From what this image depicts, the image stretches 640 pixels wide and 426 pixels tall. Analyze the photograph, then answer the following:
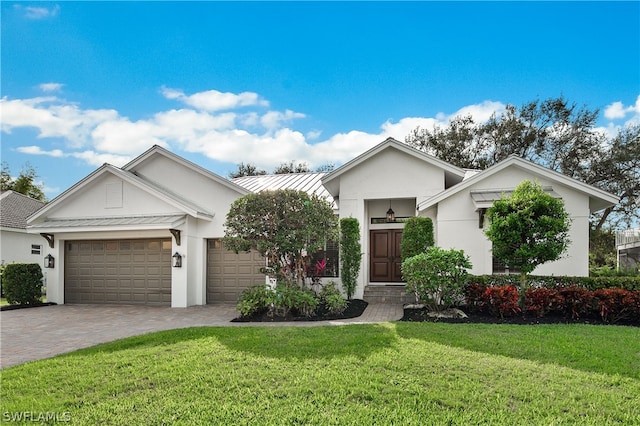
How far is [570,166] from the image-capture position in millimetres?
23938

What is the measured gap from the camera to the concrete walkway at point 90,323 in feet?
24.1

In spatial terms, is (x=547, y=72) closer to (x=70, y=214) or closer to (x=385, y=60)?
(x=385, y=60)

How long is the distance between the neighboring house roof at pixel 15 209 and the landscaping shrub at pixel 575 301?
76.8 ft

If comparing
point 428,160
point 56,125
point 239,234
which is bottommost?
point 239,234

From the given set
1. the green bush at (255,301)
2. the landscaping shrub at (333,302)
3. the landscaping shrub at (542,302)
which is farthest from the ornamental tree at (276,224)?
the landscaping shrub at (542,302)

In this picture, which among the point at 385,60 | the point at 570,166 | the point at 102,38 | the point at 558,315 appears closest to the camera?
the point at 558,315

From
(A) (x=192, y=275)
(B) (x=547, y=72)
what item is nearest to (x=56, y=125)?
(A) (x=192, y=275)

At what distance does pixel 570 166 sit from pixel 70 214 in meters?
26.8

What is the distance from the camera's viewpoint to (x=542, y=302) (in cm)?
912

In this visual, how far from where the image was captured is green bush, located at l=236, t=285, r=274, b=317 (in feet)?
32.3

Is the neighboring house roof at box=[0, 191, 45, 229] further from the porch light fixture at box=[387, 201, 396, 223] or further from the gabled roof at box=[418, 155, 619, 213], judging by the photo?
the gabled roof at box=[418, 155, 619, 213]

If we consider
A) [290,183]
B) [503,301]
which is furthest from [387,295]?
[290,183]

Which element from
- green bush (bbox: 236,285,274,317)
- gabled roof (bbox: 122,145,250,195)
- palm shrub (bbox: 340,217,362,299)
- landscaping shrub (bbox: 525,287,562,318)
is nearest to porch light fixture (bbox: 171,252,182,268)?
gabled roof (bbox: 122,145,250,195)

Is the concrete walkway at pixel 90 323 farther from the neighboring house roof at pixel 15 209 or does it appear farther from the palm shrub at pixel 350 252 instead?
the neighboring house roof at pixel 15 209
